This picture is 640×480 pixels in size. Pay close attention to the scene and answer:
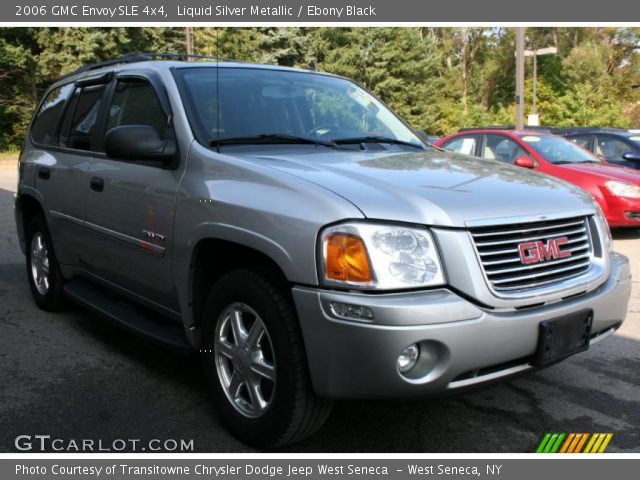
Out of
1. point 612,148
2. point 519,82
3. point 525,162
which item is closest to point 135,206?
point 525,162

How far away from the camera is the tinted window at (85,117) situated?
4423mm

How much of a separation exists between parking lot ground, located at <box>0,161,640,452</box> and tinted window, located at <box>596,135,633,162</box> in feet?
25.4

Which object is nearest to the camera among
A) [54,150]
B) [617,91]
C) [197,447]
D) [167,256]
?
[197,447]

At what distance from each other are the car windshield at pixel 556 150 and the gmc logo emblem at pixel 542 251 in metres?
7.00

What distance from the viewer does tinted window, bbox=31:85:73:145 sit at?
502 cm

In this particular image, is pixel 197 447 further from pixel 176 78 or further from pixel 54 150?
pixel 54 150

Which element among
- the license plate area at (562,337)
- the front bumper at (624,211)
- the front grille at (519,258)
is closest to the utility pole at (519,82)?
the front bumper at (624,211)

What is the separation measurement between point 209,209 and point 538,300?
1500 mm

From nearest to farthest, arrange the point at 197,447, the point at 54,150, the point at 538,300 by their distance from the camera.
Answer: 1. the point at 538,300
2. the point at 197,447
3. the point at 54,150

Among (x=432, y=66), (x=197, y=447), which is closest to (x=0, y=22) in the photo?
(x=197, y=447)

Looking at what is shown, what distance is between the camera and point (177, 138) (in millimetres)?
3471

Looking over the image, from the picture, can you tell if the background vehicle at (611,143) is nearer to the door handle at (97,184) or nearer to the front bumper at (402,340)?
the door handle at (97,184)

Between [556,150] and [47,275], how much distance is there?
24.2 ft

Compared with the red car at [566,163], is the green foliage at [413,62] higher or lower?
higher
